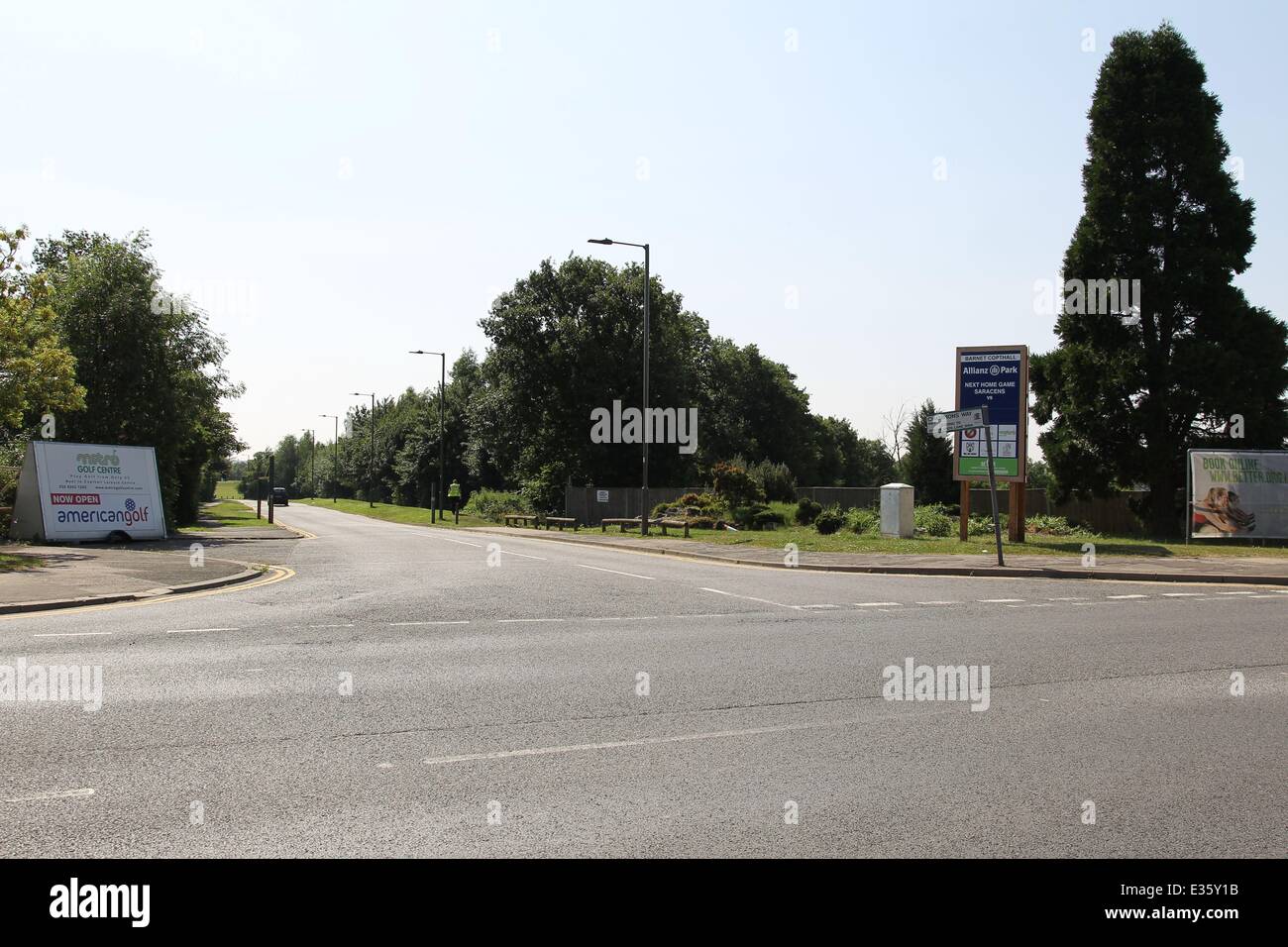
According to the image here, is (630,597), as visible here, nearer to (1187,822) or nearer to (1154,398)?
(1187,822)

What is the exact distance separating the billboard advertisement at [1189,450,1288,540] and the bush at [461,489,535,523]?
116 ft

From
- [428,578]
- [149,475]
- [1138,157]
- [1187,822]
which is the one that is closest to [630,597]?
[428,578]

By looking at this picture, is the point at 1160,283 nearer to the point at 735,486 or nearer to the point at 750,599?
the point at 735,486

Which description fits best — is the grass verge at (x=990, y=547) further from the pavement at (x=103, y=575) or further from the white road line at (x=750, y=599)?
the pavement at (x=103, y=575)

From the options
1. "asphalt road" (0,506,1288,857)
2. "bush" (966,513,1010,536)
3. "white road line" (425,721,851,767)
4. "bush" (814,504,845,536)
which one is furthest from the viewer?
"bush" (814,504,845,536)

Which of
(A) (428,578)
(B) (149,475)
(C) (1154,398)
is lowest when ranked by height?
(A) (428,578)

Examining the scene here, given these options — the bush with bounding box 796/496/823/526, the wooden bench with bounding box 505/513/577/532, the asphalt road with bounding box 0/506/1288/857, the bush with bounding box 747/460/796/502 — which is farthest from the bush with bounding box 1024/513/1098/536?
the asphalt road with bounding box 0/506/1288/857

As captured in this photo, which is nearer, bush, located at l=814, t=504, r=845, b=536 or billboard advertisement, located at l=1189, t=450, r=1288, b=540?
billboard advertisement, located at l=1189, t=450, r=1288, b=540

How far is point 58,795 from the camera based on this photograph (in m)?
5.05

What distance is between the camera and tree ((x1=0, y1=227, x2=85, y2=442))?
2311cm

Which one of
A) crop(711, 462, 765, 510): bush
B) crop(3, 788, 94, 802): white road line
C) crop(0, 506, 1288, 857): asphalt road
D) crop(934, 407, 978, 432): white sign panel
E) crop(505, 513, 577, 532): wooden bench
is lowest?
crop(505, 513, 577, 532): wooden bench

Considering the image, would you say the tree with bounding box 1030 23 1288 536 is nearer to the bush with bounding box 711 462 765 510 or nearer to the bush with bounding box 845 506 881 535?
the bush with bounding box 845 506 881 535
